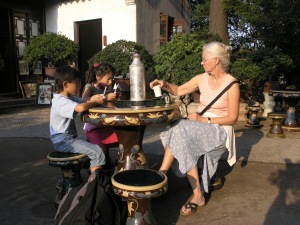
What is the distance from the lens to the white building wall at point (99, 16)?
942cm

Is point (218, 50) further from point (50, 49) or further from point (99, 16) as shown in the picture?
A: point (99, 16)

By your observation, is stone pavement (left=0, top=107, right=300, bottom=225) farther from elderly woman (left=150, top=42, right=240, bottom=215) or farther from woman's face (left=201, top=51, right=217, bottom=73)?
woman's face (left=201, top=51, right=217, bottom=73)

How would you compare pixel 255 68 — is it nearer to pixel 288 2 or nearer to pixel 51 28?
pixel 288 2

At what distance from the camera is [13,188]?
131 inches

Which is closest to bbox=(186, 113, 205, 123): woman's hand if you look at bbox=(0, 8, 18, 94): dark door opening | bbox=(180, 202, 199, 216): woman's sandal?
bbox=(180, 202, 199, 216): woman's sandal

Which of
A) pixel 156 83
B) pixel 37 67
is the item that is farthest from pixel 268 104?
pixel 37 67

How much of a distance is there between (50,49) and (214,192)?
24.6ft

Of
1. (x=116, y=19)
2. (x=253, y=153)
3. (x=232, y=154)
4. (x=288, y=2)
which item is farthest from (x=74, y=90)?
(x=288, y=2)

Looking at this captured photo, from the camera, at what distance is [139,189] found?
2.03 m

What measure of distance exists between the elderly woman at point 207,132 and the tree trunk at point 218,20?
5874mm

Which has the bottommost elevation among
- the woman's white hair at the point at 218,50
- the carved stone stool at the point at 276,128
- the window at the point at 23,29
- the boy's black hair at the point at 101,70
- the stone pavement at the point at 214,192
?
the stone pavement at the point at 214,192

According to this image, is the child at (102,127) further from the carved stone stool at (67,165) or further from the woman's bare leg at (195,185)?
the woman's bare leg at (195,185)

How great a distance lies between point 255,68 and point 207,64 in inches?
193

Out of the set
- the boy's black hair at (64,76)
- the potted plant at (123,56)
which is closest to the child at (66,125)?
the boy's black hair at (64,76)
